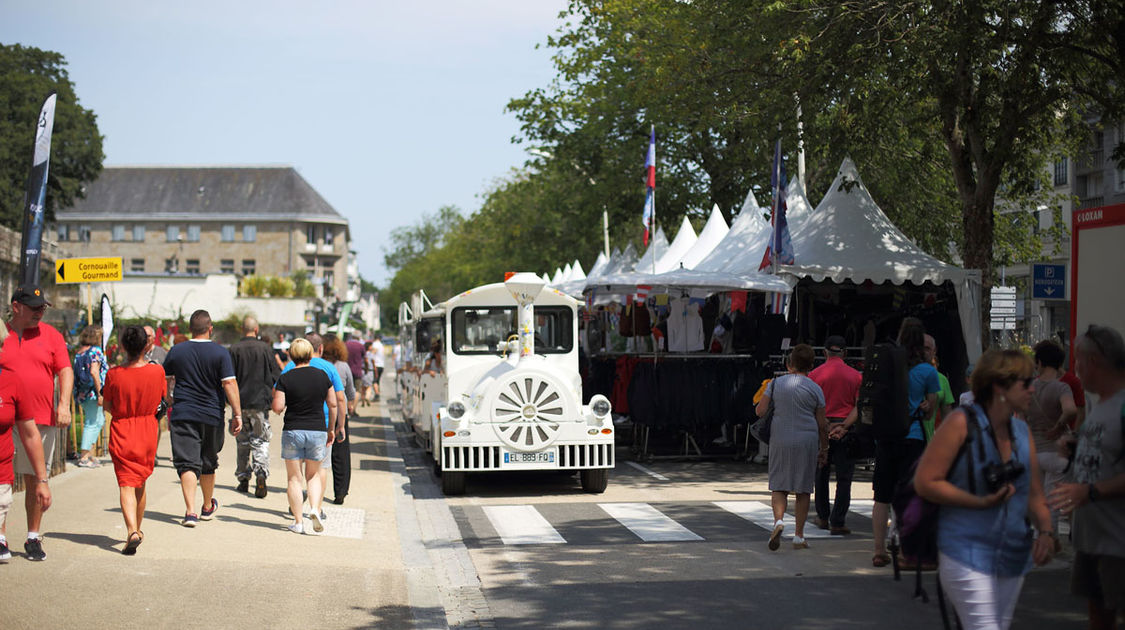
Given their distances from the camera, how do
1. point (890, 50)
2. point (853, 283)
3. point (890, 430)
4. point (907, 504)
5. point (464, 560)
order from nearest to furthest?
point (907, 504)
point (890, 430)
point (464, 560)
point (890, 50)
point (853, 283)

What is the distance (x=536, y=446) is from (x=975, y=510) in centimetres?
866

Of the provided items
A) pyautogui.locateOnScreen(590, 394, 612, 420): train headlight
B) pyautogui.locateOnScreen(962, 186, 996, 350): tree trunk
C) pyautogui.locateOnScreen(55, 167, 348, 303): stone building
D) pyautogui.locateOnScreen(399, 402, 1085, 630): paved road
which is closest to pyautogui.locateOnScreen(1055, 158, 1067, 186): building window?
pyautogui.locateOnScreen(962, 186, 996, 350): tree trunk

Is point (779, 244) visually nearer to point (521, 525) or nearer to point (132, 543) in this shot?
point (521, 525)

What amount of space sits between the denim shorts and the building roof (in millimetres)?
90163

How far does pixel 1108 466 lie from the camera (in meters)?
5.11

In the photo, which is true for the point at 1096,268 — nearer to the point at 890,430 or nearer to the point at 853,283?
the point at 890,430

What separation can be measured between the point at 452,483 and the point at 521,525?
2291 millimetres

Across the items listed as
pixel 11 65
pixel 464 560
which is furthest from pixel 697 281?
pixel 11 65

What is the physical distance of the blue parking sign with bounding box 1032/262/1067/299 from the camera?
58.5ft

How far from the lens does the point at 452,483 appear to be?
1320cm

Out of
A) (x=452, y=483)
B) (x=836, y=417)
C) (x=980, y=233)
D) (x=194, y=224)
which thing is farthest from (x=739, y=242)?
(x=194, y=224)

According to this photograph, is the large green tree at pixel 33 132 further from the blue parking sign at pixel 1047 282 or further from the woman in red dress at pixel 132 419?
the woman in red dress at pixel 132 419

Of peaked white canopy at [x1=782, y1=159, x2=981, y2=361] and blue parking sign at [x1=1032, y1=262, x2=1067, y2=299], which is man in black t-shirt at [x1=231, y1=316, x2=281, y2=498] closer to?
peaked white canopy at [x1=782, y1=159, x2=981, y2=361]

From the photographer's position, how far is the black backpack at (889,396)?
8227mm
